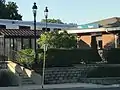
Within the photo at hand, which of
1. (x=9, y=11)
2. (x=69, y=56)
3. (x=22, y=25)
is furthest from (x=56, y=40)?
(x=9, y=11)

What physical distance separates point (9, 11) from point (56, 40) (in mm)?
45376

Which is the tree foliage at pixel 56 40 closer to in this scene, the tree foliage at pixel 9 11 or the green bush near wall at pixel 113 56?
the green bush near wall at pixel 113 56

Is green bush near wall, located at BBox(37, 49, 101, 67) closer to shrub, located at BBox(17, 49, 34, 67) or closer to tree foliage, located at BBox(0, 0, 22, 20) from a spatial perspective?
shrub, located at BBox(17, 49, 34, 67)

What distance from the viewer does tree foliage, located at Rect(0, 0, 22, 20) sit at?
8098 centimetres

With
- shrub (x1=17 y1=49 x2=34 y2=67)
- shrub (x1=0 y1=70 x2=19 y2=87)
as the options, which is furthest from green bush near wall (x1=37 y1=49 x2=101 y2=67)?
shrub (x1=0 y1=70 x2=19 y2=87)

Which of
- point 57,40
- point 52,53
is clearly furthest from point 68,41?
point 52,53

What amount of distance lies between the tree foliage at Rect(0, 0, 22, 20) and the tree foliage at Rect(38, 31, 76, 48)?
4042cm

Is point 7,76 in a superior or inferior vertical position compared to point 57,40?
inferior

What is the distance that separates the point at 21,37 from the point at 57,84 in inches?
485

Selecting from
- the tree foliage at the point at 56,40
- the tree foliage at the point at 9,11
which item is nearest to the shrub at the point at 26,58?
the tree foliage at the point at 56,40

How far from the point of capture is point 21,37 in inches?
1716

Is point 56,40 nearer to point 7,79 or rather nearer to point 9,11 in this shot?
point 7,79

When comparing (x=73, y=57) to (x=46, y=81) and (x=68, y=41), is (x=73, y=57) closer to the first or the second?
(x=68, y=41)

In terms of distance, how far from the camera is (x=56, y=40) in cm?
4016
